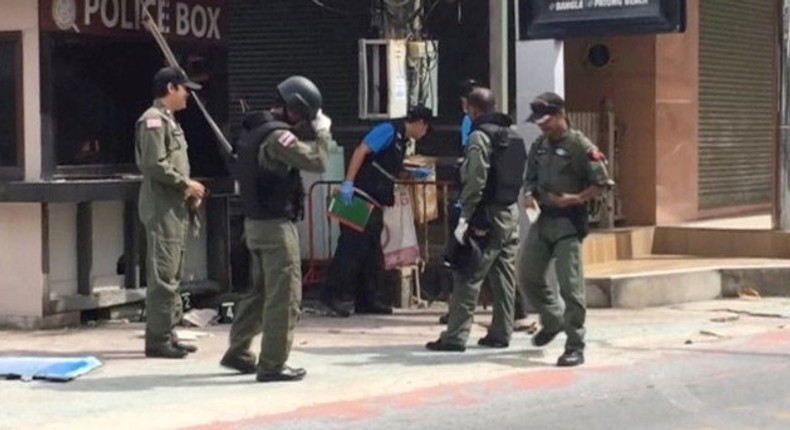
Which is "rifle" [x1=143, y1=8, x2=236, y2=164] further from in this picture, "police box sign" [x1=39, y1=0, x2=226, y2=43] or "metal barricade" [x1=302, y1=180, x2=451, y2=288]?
"metal barricade" [x1=302, y1=180, x2=451, y2=288]

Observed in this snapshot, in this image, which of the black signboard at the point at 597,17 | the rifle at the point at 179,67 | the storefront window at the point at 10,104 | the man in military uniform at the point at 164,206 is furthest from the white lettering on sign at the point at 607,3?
the storefront window at the point at 10,104

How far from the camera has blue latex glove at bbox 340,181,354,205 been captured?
13.4 meters

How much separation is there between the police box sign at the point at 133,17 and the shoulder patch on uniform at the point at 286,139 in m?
3.46

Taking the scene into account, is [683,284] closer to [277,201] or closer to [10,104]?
[277,201]

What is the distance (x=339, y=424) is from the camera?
9.04 metres

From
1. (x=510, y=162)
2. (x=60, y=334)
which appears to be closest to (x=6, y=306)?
(x=60, y=334)

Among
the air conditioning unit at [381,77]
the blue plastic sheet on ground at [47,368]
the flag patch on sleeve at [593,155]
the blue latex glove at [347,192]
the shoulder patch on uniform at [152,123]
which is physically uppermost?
the air conditioning unit at [381,77]

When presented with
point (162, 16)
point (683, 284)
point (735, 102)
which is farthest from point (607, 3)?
point (735, 102)

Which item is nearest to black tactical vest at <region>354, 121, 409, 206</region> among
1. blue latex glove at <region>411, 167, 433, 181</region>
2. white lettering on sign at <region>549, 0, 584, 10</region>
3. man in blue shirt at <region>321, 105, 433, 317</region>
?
man in blue shirt at <region>321, 105, 433, 317</region>

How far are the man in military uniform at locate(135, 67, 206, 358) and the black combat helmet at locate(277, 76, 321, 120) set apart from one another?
1.40m

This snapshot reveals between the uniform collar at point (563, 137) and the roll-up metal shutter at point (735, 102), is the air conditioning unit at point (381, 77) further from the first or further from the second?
the roll-up metal shutter at point (735, 102)

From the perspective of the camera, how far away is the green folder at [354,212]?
13.5 metres

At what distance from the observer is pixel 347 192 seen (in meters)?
13.4

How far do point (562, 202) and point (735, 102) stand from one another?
28.2 ft
